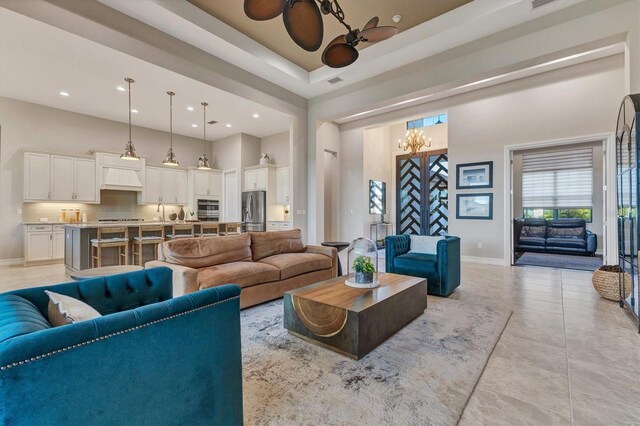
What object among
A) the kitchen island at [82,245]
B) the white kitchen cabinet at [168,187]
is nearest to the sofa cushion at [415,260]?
the kitchen island at [82,245]

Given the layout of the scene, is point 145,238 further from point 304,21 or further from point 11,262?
point 304,21

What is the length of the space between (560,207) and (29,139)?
13054 mm

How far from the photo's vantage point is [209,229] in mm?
6574

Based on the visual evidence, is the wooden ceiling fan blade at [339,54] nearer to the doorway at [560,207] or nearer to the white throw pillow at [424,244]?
the white throw pillow at [424,244]

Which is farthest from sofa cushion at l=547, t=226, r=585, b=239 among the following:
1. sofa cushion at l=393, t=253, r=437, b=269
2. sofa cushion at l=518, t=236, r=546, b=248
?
sofa cushion at l=393, t=253, r=437, b=269

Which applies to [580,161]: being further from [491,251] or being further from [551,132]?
[491,251]

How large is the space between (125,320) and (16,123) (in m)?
7.98

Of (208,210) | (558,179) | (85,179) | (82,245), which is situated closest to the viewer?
(82,245)

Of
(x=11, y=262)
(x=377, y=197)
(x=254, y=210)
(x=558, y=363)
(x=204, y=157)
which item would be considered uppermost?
(x=204, y=157)

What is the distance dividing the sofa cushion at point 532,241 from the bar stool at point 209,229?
7.73 meters

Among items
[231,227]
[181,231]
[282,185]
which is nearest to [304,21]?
[181,231]

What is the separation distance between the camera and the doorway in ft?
22.9

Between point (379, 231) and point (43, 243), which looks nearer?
point (43, 243)

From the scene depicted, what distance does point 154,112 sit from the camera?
22.5 ft
